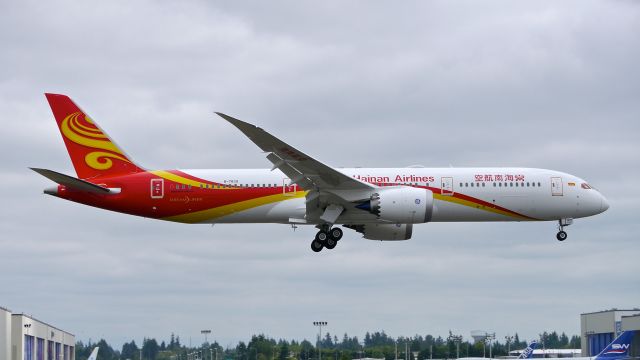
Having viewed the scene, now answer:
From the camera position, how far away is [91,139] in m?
67.4

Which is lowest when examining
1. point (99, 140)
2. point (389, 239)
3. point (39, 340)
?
point (39, 340)

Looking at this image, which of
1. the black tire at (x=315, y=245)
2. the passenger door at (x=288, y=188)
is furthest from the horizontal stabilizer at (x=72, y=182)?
the black tire at (x=315, y=245)

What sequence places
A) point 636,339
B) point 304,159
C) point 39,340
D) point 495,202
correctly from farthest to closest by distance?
point 39,340 < point 636,339 < point 495,202 < point 304,159

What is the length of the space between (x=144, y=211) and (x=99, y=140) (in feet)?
20.5

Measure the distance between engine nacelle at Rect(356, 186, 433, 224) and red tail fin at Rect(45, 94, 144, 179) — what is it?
1536cm

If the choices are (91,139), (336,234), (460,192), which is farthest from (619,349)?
(91,139)

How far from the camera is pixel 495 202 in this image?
6294 centimetres

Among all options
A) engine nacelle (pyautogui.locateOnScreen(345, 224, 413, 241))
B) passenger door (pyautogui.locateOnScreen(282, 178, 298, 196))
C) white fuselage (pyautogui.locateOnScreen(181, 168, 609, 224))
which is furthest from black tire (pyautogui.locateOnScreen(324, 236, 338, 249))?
engine nacelle (pyautogui.locateOnScreen(345, 224, 413, 241))

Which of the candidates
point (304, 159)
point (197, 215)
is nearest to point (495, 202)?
point (304, 159)

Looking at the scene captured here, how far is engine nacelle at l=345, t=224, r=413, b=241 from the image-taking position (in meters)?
67.4

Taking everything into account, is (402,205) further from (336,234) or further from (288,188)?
(288,188)

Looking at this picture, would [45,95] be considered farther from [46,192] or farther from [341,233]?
[341,233]

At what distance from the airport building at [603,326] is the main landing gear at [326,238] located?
4677 cm

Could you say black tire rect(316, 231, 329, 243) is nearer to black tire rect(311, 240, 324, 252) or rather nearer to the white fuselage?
black tire rect(311, 240, 324, 252)
